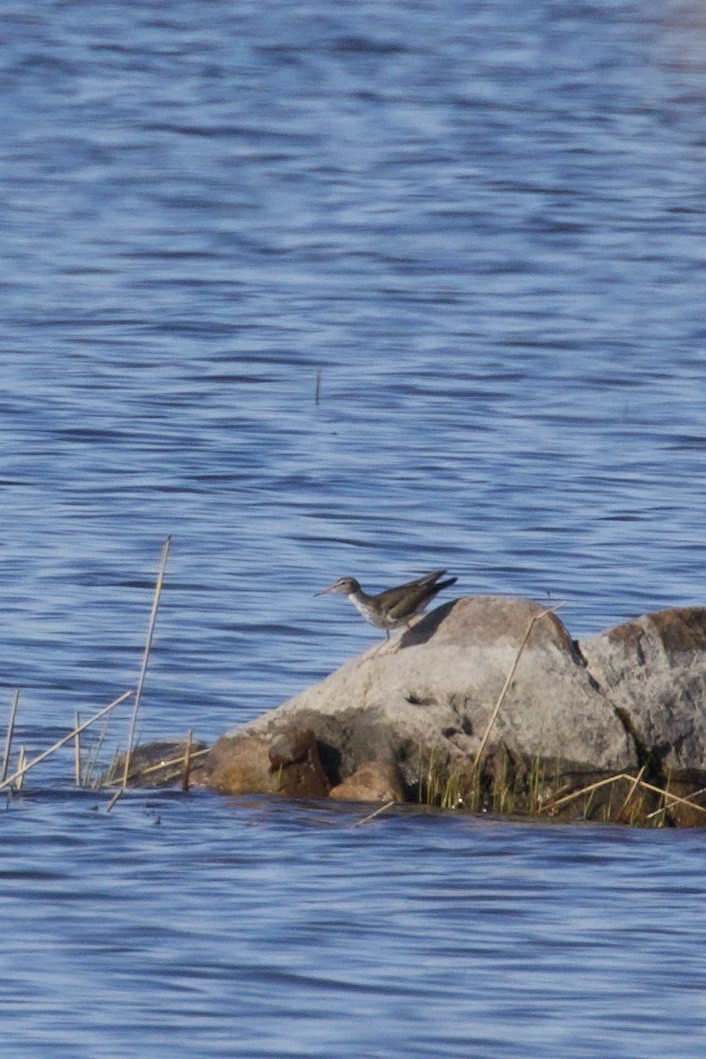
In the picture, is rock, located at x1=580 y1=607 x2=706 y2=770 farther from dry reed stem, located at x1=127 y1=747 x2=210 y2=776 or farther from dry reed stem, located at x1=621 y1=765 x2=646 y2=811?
dry reed stem, located at x1=127 y1=747 x2=210 y2=776

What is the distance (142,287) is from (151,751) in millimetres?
15429

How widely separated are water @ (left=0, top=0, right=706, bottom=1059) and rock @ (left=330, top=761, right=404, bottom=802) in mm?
155

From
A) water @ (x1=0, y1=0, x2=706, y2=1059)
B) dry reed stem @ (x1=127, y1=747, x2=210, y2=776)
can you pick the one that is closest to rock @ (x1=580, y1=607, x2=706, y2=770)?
water @ (x1=0, y1=0, x2=706, y2=1059)

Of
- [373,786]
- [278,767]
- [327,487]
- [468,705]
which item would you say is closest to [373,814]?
[373,786]

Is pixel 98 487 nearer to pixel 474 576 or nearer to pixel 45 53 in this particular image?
pixel 474 576

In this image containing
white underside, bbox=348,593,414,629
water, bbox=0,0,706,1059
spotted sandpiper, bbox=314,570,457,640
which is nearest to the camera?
water, bbox=0,0,706,1059

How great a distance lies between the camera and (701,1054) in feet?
24.6

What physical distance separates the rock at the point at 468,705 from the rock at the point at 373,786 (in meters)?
0.08

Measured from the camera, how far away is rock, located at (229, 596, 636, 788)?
10.7 m

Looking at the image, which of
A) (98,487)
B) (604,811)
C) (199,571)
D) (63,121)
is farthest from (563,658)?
(63,121)

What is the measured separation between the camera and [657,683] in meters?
10.9

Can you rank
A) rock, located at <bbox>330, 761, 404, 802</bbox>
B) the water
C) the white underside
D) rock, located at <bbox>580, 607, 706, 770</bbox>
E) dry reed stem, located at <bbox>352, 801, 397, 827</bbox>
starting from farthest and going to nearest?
the white underside → rock, located at <bbox>580, 607, 706, 770</bbox> → rock, located at <bbox>330, 761, 404, 802</bbox> → dry reed stem, located at <bbox>352, 801, 397, 827</bbox> → the water

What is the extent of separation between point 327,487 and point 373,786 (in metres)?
7.03

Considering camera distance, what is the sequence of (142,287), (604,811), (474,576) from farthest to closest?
(142,287), (474,576), (604,811)
